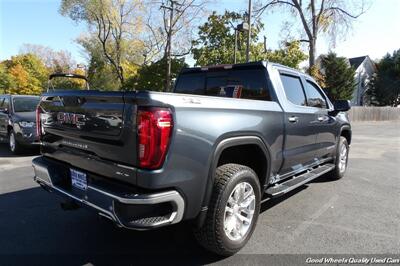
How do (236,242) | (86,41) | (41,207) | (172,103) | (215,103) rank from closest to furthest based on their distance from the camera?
(172,103) < (215,103) < (236,242) < (41,207) < (86,41)

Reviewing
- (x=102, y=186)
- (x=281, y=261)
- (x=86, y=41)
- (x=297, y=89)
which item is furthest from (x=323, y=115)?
(x=86, y=41)

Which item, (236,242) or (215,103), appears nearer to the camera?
(215,103)

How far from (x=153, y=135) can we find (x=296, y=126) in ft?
8.09

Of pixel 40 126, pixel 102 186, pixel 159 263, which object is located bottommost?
pixel 159 263

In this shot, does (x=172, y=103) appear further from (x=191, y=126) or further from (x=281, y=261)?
(x=281, y=261)

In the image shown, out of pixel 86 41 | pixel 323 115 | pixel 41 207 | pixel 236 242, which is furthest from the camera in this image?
pixel 86 41

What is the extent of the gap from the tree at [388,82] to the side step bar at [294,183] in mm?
51434

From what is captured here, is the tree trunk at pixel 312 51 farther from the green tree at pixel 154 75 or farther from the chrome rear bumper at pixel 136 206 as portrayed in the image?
the chrome rear bumper at pixel 136 206

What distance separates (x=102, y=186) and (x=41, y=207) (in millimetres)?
2318

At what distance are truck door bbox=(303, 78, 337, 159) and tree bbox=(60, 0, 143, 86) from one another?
102 ft

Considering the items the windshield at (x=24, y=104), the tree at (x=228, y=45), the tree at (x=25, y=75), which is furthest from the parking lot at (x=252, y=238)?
the tree at (x=25, y=75)

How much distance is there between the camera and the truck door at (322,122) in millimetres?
5566

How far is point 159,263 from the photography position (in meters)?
3.49

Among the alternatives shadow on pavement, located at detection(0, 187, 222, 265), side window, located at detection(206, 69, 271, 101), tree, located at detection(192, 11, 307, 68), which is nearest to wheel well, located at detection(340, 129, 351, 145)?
side window, located at detection(206, 69, 271, 101)
